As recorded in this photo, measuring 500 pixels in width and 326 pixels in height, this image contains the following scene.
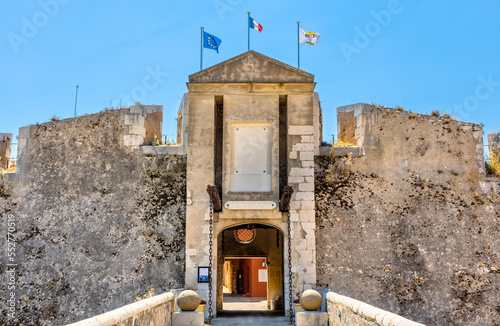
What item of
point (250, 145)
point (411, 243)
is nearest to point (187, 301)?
point (250, 145)

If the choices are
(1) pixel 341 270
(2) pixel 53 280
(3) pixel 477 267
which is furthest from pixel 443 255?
(2) pixel 53 280

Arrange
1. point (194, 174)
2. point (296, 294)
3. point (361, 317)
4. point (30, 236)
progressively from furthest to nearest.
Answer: point (30, 236)
point (194, 174)
point (296, 294)
point (361, 317)

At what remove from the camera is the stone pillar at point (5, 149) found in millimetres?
15898

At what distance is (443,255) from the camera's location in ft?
46.5

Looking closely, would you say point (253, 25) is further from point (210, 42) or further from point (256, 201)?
point (256, 201)

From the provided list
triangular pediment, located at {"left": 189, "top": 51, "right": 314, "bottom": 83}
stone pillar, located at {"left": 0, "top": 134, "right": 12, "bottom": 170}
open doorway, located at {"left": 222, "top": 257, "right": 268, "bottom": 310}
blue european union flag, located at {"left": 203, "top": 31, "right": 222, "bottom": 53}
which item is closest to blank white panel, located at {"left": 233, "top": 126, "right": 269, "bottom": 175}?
triangular pediment, located at {"left": 189, "top": 51, "right": 314, "bottom": 83}

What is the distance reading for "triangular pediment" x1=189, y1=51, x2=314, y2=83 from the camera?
14016mm

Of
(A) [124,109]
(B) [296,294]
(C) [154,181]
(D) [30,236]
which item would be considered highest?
(A) [124,109]

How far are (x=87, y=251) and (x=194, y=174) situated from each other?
3878mm

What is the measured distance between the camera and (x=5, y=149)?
16.1 meters

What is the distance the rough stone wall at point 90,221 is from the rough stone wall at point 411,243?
4.33 meters

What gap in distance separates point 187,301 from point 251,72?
6.49m

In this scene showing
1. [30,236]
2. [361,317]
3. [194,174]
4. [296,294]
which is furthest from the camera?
[30,236]

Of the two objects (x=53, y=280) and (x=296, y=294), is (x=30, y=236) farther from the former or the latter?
(x=296, y=294)
